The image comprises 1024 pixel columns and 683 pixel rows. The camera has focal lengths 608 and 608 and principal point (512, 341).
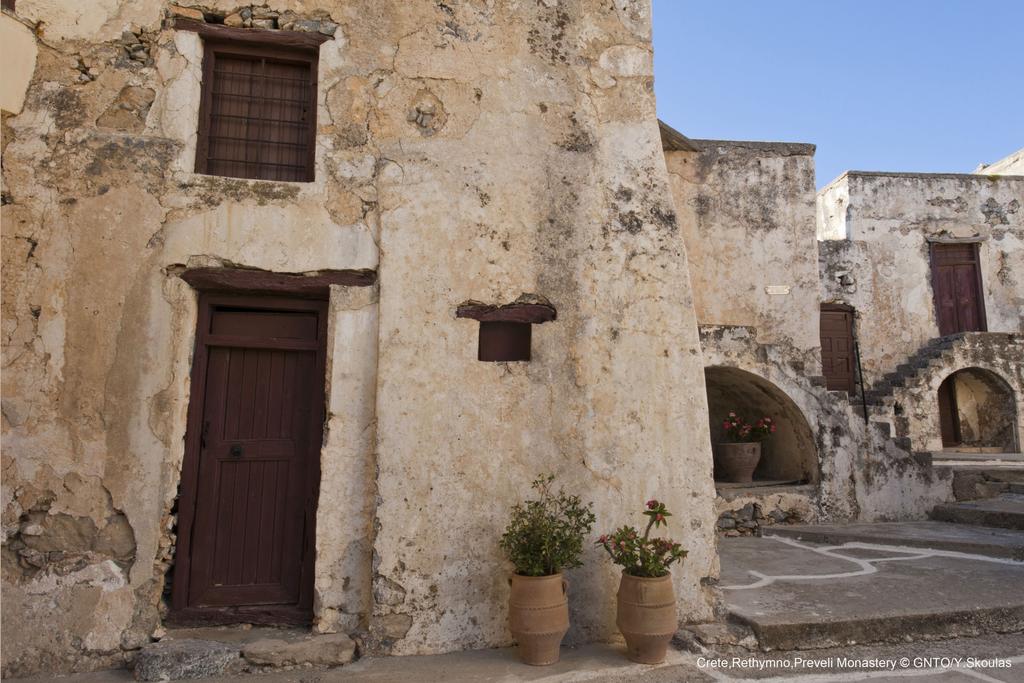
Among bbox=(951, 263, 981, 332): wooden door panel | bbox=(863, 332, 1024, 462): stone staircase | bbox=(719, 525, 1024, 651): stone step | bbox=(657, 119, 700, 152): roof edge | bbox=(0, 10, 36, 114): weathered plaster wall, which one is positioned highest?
bbox=(657, 119, 700, 152): roof edge

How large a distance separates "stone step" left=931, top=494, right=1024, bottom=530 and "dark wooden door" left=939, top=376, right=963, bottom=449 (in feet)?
20.9

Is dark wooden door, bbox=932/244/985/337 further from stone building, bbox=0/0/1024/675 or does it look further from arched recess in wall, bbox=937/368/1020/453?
stone building, bbox=0/0/1024/675

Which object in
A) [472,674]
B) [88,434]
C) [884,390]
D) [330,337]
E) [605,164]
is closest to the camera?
[472,674]

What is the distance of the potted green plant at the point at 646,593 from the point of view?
3.66 meters

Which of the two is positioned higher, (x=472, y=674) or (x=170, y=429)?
(x=170, y=429)

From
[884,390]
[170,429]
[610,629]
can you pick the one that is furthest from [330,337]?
[884,390]

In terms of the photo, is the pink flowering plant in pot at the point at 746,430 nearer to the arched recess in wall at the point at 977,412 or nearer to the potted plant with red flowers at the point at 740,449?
the potted plant with red flowers at the point at 740,449

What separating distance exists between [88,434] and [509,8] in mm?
4218

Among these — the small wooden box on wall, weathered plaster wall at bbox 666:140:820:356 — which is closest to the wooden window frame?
the small wooden box on wall

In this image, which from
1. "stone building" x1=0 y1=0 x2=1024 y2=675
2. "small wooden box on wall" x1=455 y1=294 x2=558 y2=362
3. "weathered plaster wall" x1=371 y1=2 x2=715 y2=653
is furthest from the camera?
"small wooden box on wall" x1=455 y1=294 x2=558 y2=362

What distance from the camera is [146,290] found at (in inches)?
157

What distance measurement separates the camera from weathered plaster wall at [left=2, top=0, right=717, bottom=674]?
3.82 meters

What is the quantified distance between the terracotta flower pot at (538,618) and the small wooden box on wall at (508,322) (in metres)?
1.52

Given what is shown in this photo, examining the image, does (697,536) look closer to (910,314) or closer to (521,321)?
(521,321)
